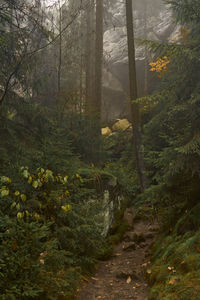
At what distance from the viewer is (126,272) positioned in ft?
18.6

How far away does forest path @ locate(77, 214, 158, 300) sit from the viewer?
477 cm

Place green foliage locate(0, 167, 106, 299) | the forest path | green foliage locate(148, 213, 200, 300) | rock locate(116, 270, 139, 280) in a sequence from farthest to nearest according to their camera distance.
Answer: rock locate(116, 270, 139, 280) → the forest path → green foliage locate(148, 213, 200, 300) → green foliage locate(0, 167, 106, 299)

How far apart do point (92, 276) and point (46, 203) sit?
189cm

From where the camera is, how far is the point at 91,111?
38.5 ft

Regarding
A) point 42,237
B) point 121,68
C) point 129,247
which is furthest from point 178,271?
point 121,68

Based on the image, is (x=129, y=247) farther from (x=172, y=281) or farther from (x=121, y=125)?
(x=121, y=125)

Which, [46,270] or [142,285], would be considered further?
[142,285]

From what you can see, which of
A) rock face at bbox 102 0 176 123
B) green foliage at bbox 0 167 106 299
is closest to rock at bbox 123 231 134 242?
green foliage at bbox 0 167 106 299

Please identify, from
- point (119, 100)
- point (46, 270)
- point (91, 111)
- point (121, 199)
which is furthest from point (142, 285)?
point (119, 100)

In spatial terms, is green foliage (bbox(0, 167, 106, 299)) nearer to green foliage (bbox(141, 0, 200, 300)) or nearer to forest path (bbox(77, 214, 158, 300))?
forest path (bbox(77, 214, 158, 300))

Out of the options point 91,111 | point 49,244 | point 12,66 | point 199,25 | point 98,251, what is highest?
point 199,25

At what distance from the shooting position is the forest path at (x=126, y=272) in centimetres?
477

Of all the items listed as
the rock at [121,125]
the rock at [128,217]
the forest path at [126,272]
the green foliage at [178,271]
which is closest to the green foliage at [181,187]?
the green foliage at [178,271]

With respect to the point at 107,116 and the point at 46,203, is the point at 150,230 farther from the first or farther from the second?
the point at 107,116
